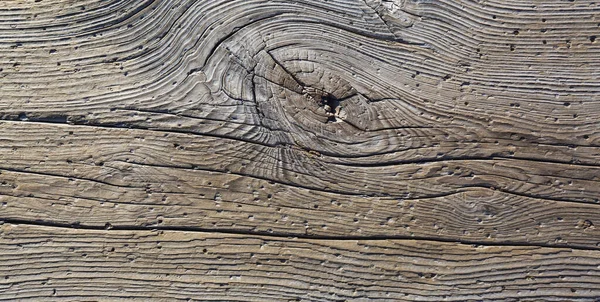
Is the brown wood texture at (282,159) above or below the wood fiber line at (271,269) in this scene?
above

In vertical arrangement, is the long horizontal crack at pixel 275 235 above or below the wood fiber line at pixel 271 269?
above

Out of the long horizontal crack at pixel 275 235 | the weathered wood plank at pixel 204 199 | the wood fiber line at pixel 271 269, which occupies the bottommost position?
the wood fiber line at pixel 271 269

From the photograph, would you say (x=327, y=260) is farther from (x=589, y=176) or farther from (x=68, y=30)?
(x=68, y=30)

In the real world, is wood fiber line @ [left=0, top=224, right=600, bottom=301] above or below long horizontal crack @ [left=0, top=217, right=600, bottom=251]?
below

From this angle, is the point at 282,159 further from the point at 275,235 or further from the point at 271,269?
the point at 271,269

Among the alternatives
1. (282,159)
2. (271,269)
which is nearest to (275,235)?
(271,269)

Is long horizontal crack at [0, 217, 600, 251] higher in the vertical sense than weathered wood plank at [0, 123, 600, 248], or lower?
lower

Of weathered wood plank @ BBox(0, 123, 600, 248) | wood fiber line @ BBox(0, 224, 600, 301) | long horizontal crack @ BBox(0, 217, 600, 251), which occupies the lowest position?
wood fiber line @ BBox(0, 224, 600, 301)
